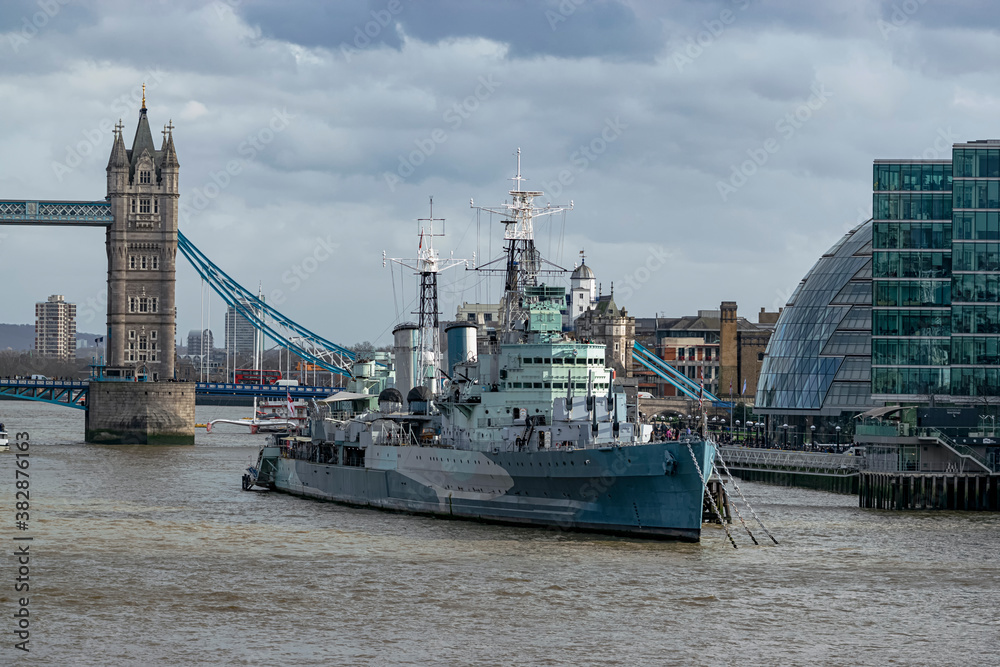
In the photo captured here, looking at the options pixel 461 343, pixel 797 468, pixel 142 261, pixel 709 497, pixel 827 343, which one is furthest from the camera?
pixel 142 261

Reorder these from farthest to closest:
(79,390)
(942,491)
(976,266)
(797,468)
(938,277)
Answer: (79,390) → (938,277) → (797,468) → (976,266) → (942,491)

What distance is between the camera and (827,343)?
91.2 m

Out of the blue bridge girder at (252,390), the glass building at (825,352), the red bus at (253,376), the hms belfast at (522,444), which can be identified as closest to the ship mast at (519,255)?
the hms belfast at (522,444)

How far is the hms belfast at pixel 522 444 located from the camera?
40.4 meters

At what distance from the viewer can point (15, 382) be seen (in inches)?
4513

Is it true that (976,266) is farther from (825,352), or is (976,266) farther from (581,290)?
(581,290)

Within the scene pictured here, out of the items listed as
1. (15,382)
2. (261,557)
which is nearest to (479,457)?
(261,557)

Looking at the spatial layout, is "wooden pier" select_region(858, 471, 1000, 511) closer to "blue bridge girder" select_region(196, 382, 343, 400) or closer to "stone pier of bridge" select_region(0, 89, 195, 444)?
"blue bridge girder" select_region(196, 382, 343, 400)

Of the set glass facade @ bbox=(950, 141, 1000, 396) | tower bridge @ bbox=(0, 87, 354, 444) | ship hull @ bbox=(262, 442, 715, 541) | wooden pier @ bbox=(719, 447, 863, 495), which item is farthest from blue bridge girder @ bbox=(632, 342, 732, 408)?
ship hull @ bbox=(262, 442, 715, 541)

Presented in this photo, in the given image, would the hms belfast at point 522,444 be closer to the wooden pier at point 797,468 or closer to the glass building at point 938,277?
the wooden pier at point 797,468

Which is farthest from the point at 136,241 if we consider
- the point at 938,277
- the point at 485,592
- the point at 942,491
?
the point at 485,592

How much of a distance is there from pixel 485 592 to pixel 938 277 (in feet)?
140

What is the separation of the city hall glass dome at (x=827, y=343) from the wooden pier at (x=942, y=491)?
108ft

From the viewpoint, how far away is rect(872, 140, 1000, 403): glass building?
217 ft
